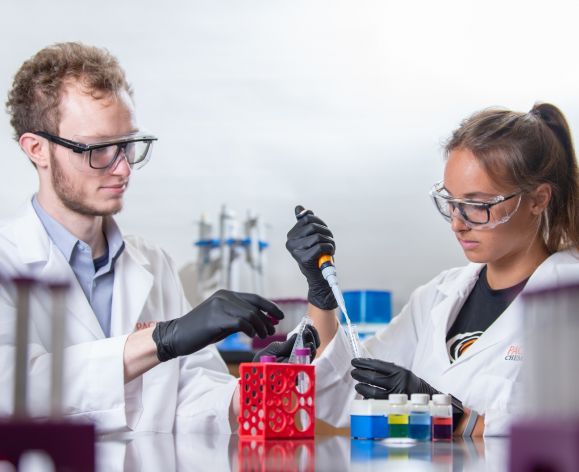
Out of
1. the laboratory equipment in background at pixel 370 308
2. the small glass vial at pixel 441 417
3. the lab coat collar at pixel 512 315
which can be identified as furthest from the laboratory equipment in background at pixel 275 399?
the laboratory equipment in background at pixel 370 308

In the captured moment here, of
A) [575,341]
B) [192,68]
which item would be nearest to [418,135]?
[192,68]

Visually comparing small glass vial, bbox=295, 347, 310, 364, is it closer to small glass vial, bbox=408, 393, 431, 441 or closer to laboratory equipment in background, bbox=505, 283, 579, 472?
small glass vial, bbox=408, 393, 431, 441

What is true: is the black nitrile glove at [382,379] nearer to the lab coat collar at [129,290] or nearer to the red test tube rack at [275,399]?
the red test tube rack at [275,399]

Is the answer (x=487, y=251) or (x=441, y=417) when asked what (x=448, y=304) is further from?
(x=441, y=417)

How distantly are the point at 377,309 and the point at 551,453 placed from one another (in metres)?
3.29

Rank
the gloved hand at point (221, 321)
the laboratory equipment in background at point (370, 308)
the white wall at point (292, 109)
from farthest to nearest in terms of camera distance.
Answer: the white wall at point (292, 109) → the laboratory equipment in background at point (370, 308) → the gloved hand at point (221, 321)

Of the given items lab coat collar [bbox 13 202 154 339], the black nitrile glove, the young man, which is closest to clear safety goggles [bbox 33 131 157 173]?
the young man

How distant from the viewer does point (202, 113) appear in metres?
4.05

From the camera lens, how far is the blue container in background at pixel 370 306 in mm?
3768

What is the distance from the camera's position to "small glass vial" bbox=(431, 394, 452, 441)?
4.78 feet

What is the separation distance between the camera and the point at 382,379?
178 cm

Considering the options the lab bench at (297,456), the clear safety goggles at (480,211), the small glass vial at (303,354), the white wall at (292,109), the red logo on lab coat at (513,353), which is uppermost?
the white wall at (292,109)

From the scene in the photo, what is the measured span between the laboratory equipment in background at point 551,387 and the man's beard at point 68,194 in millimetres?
1806

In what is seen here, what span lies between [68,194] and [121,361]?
2.10 feet
